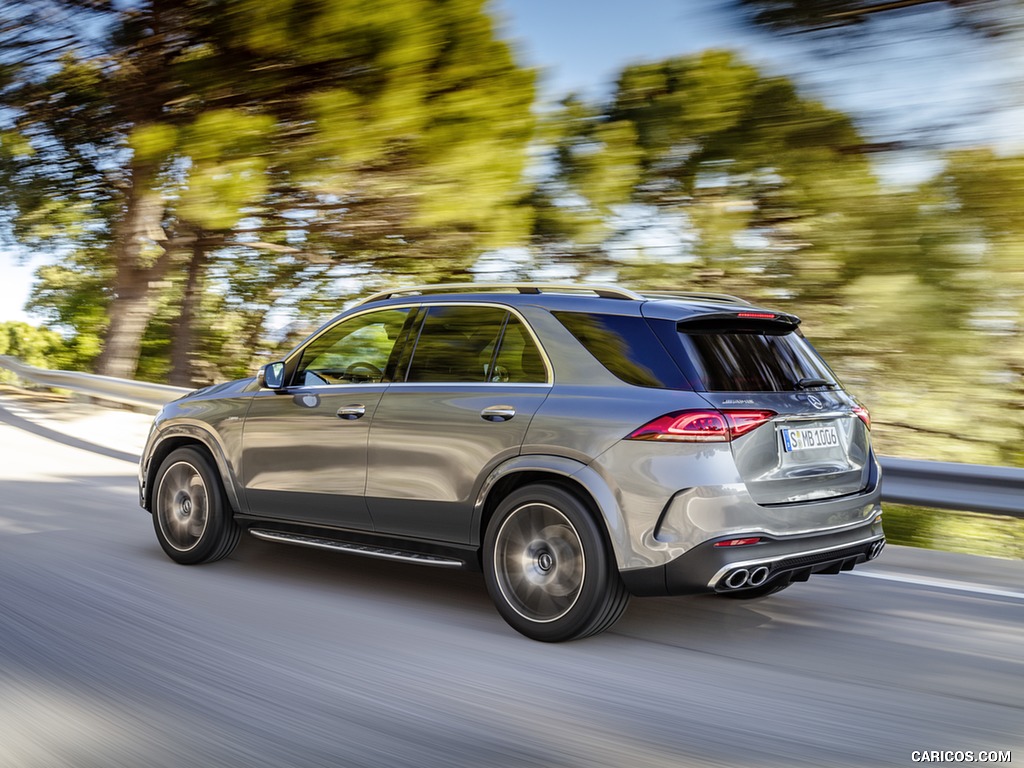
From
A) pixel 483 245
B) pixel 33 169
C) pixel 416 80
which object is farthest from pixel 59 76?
pixel 483 245

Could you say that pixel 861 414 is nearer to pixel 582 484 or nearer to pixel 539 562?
pixel 582 484

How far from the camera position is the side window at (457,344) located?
525 centimetres

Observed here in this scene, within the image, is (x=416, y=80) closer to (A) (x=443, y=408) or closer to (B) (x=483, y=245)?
(B) (x=483, y=245)

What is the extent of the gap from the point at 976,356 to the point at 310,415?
237 inches

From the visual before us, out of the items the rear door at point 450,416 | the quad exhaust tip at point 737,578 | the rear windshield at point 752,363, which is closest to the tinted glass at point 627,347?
the rear windshield at point 752,363

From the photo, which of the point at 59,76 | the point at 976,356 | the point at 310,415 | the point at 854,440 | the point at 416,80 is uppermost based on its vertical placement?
the point at 59,76

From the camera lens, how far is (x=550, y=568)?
15.8 feet

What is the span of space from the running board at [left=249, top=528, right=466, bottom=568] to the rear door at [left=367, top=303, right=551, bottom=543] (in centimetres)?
10

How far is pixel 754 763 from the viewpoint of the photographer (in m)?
3.47

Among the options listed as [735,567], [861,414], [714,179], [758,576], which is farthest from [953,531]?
[735,567]

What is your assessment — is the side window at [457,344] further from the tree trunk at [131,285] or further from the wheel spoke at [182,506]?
the tree trunk at [131,285]

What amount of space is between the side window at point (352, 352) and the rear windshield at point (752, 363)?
176 centimetres

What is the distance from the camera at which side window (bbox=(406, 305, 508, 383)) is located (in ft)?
17.2

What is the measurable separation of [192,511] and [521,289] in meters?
2.54
